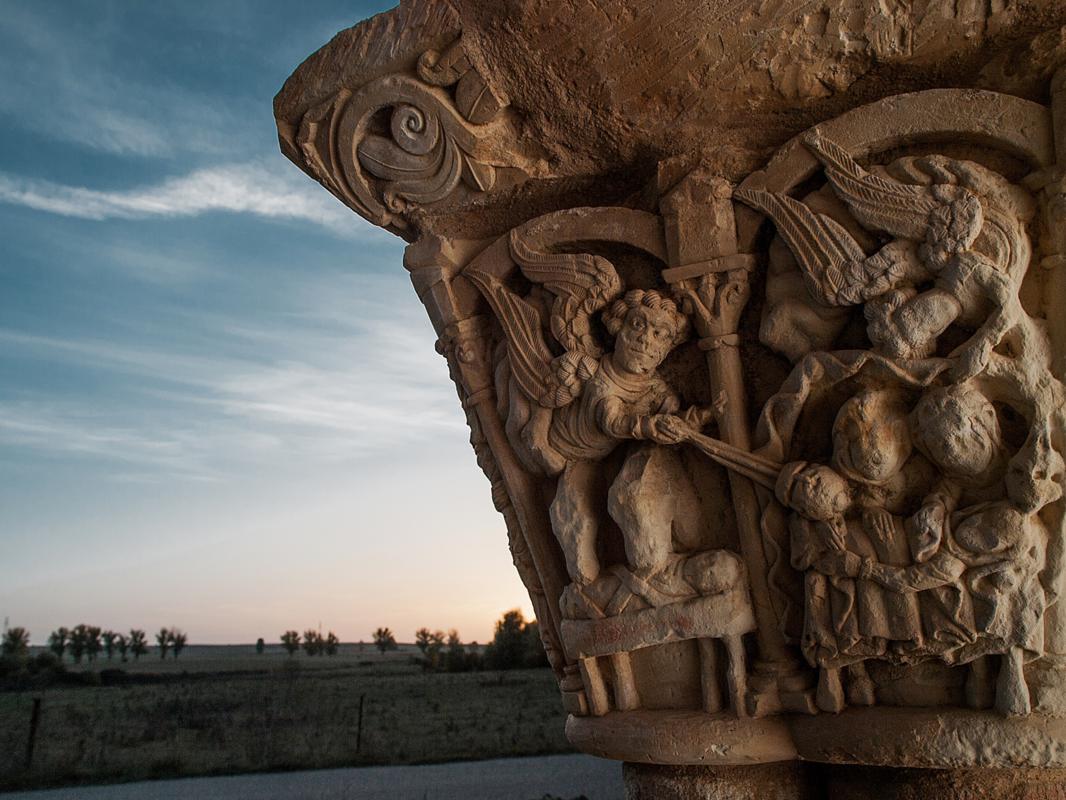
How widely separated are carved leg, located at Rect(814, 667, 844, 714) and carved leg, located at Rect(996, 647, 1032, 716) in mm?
346

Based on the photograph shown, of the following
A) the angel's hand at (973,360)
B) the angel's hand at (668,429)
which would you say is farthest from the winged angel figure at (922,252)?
the angel's hand at (668,429)

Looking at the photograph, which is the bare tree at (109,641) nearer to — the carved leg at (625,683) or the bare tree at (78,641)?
the bare tree at (78,641)

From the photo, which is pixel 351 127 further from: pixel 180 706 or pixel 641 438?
pixel 180 706

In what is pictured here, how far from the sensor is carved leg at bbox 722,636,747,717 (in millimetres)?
2201

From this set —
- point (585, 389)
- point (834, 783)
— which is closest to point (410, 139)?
point (585, 389)

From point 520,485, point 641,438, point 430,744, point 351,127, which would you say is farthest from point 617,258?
point 430,744

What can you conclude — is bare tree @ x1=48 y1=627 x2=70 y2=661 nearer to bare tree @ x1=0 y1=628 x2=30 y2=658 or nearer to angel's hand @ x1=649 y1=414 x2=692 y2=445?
bare tree @ x1=0 y1=628 x2=30 y2=658

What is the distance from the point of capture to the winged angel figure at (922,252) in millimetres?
1938

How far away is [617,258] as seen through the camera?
8.36 feet

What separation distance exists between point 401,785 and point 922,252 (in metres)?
5.04

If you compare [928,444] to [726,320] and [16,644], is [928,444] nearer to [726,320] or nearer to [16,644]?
[726,320]

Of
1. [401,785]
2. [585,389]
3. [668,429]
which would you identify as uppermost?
[585,389]

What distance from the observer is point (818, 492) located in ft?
6.61

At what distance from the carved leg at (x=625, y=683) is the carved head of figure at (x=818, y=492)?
67 centimetres
